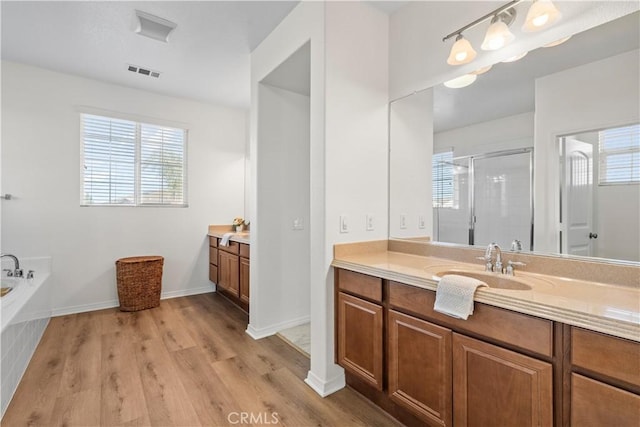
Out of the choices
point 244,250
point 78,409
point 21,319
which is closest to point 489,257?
point 244,250

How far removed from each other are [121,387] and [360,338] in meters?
1.61

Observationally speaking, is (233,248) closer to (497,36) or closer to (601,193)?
(497,36)

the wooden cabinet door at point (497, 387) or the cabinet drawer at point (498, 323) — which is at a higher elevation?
the cabinet drawer at point (498, 323)

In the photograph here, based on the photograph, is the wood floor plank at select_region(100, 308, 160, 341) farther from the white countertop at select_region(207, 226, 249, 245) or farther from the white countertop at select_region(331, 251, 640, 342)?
the white countertop at select_region(331, 251, 640, 342)

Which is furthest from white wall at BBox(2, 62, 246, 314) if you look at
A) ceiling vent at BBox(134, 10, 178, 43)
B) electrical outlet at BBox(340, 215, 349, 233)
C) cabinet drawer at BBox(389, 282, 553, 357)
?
cabinet drawer at BBox(389, 282, 553, 357)

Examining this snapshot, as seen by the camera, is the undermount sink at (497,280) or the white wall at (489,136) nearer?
the undermount sink at (497,280)

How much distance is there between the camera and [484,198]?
1.94m

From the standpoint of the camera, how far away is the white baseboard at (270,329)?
9.15 feet

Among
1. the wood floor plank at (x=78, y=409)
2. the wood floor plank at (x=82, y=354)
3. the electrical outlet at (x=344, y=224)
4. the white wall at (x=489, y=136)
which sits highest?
the white wall at (x=489, y=136)

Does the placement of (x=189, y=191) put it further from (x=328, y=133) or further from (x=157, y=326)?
(x=328, y=133)

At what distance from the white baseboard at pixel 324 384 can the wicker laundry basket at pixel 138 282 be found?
7.93 feet

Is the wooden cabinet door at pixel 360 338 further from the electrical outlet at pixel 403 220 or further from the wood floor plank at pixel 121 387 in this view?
the wood floor plank at pixel 121 387

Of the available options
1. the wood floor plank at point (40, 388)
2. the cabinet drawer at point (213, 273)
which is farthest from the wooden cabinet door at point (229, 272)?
the wood floor plank at point (40, 388)

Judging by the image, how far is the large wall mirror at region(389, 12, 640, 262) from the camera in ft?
4.50
